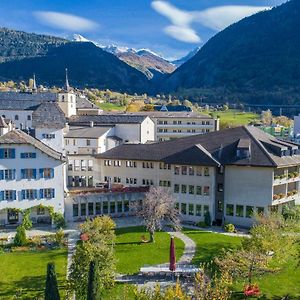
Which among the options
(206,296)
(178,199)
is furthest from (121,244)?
(206,296)

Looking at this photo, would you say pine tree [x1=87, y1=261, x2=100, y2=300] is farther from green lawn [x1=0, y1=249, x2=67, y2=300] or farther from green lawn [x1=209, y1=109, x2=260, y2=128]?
green lawn [x1=209, y1=109, x2=260, y2=128]

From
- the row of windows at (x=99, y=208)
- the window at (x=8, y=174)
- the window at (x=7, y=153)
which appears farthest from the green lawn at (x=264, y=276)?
the window at (x=7, y=153)

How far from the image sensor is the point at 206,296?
25.8 m

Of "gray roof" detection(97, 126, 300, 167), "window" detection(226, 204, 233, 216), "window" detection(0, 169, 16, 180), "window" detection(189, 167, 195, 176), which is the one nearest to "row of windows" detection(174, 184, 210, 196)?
"window" detection(189, 167, 195, 176)

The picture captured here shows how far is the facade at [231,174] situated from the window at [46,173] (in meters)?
13.7

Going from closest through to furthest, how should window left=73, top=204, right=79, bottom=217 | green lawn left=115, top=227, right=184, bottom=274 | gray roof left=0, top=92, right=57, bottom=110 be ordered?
green lawn left=115, top=227, right=184, bottom=274, window left=73, top=204, right=79, bottom=217, gray roof left=0, top=92, right=57, bottom=110

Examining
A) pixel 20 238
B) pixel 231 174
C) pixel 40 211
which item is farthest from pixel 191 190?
pixel 20 238

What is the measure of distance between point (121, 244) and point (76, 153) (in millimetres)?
32126

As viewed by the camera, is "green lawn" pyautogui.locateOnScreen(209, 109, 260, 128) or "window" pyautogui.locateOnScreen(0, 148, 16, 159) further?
"green lawn" pyautogui.locateOnScreen(209, 109, 260, 128)

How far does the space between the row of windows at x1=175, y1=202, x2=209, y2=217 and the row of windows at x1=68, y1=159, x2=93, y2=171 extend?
63.2 feet

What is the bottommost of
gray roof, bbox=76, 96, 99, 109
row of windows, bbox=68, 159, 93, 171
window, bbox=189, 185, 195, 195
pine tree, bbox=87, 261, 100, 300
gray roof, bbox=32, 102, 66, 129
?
pine tree, bbox=87, 261, 100, 300

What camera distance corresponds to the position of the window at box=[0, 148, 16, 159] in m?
51.6

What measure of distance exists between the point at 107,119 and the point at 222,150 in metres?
40.8

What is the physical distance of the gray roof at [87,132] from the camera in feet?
250
